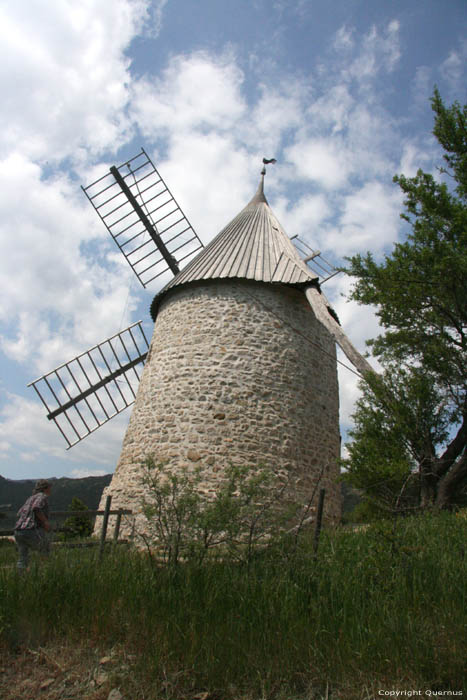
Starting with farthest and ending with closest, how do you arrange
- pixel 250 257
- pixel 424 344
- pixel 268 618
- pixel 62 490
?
pixel 62 490
pixel 250 257
pixel 424 344
pixel 268 618

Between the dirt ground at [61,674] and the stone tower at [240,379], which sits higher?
the stone tower at [240,379]

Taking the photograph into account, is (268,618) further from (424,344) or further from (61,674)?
(424,344)

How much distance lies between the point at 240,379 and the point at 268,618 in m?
4.47

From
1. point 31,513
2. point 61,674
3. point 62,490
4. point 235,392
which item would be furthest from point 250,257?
point 62,490

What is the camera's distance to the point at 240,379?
7258mm

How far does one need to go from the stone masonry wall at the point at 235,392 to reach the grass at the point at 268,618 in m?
2.94

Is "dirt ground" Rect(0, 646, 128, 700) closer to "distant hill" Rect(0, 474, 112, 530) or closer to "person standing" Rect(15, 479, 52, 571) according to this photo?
"person standing" Rect(15, 479, 52, 571)

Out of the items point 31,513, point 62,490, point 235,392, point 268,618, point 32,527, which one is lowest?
point 268,618

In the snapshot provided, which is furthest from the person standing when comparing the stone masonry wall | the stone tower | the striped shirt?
the stone masonry wall

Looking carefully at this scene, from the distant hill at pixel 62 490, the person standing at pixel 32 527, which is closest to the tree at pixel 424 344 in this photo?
the person standing at pixel 32 527

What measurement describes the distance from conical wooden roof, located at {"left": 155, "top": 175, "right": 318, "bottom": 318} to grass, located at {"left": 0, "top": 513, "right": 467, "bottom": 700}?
5.03 metres

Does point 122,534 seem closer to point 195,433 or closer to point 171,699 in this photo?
point 195,433

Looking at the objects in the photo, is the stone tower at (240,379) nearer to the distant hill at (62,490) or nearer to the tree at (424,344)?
the tree at (424,344)

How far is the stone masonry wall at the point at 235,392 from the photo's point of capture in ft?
22.7
